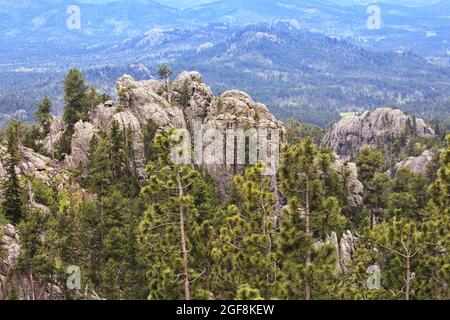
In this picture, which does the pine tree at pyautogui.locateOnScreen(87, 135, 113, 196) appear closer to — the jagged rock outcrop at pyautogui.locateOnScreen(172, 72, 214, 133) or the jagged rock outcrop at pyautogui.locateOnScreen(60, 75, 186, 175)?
the jagged rock outcrop at pyautogui.locateOnScreen(60, 75, 186, 175)

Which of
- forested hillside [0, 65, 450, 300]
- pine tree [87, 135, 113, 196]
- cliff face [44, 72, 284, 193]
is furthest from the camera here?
cliff face [44, 72, 284, 193]

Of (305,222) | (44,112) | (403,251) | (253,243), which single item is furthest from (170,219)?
(44,112)

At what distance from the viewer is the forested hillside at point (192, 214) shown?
97.2 ft

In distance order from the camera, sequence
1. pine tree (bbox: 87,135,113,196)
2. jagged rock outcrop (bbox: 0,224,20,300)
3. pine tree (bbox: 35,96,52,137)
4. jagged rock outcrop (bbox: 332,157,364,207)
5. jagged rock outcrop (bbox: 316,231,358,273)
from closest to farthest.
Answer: jagged rock outcrop (bbox: 0,224,20,300) < jagged rock outcrop (bbox: 316,231,358,273) < pine tree (bbox: 87,135,113,196) < jagged rock outcrop (bbox: 332,157,364,207) < pine tree (bbox: 35,96,52,137)

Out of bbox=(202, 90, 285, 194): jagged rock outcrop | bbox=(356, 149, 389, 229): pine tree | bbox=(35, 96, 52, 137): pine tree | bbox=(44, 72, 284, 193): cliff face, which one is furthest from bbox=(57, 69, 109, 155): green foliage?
bbox=(356, 149, 389, 229): pine tree

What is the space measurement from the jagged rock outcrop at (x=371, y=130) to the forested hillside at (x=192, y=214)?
196 feet

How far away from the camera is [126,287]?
46.1 m

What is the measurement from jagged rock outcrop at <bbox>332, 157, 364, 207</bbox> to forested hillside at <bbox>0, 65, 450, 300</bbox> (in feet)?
0.54

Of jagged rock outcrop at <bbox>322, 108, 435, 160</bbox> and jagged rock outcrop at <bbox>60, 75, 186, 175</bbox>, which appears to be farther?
jagged rock outcrop at <bbox>322, 108, 435, 160</bbox>

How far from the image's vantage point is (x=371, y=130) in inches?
6348

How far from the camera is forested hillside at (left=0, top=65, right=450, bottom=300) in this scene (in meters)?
29.6
